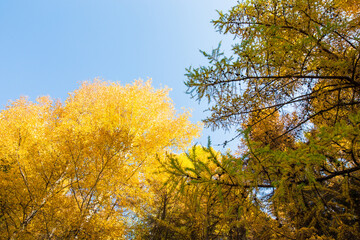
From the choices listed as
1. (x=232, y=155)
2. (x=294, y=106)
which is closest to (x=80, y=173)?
(x=232, y=155)

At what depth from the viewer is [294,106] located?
132 inches

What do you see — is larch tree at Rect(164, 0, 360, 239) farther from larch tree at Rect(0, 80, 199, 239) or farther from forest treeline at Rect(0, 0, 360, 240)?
larch tree at Rect(0, 80, 199, 239)

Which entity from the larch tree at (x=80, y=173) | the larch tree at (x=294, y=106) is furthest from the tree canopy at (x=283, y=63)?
Answer: the larch tree at (x=80, y=173)

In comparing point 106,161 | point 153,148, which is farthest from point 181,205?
point 106,161

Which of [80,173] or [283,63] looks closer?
[283,63]

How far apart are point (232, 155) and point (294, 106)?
246cm

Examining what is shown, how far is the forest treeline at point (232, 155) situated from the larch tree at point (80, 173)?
29mm

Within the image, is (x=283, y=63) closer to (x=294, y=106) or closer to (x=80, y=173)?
(x=294, y=106)

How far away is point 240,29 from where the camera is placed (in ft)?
11.2

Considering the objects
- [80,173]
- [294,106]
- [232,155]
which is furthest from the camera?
[80,173]

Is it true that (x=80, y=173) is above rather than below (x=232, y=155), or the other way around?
above

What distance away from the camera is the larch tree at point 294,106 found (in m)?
1.44

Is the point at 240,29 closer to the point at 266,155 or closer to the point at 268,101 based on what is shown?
the point at 268,101

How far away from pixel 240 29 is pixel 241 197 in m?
2.99
